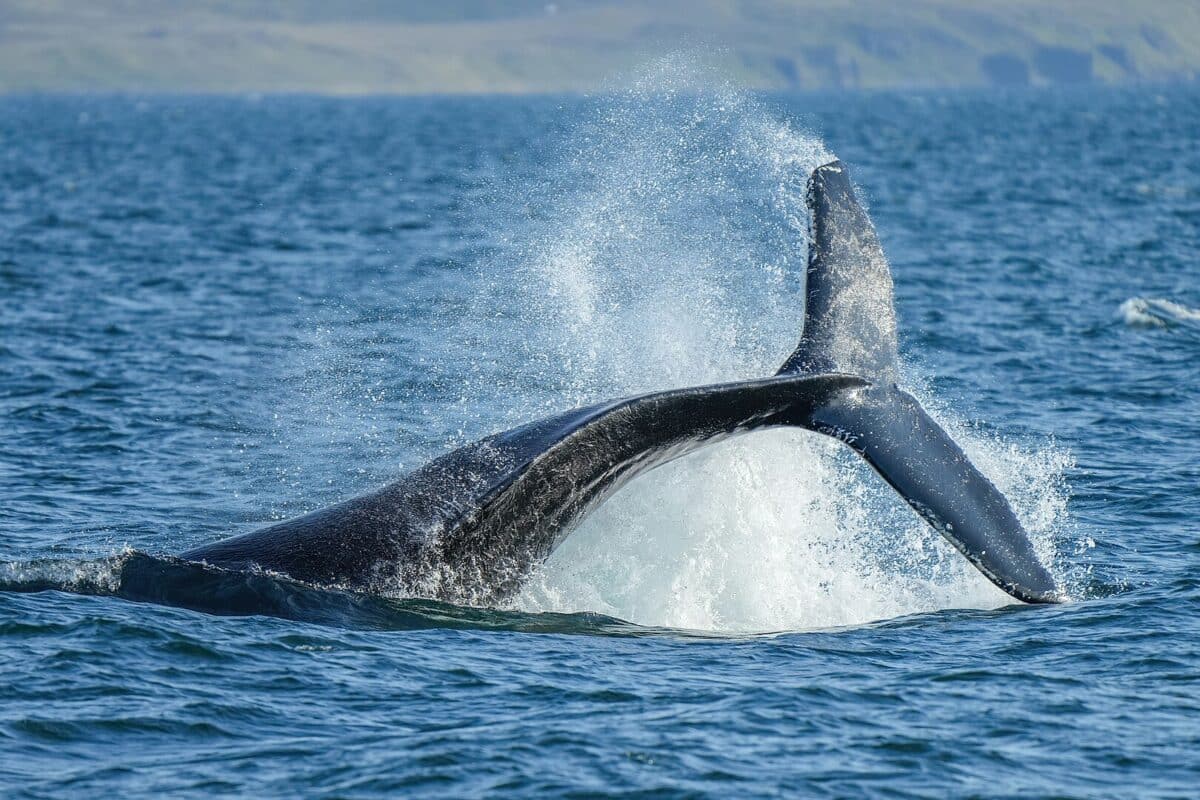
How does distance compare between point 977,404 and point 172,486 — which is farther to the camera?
point 977,404

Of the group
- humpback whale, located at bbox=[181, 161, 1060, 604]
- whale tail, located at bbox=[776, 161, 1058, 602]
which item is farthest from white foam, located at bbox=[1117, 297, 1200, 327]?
humpback whale, located at bbox=[181, 161, 1060, 604]

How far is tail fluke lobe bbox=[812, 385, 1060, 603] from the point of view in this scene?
12.7 meters

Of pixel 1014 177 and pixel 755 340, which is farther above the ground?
pixel 1014 177

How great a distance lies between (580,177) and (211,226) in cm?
1287

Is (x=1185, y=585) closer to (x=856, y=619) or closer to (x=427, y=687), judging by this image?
(x=856, y=619)

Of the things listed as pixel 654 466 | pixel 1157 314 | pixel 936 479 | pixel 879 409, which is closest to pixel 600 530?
pixel 654 466

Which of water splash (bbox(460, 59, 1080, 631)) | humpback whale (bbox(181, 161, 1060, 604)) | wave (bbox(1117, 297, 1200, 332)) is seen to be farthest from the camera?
wave (bbox(1117, 297, 1200, 332))

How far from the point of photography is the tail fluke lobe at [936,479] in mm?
12711

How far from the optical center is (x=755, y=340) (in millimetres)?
25000

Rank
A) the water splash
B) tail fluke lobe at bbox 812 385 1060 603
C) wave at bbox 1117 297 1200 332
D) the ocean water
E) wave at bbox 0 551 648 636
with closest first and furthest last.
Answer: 1. the ocean water
2. tail fluke lobe at bbox 812 385 1060 603
3. wave at bbox 0 551 648 636
4. the water splash
5. wave at bbox 1117 297 1200 332

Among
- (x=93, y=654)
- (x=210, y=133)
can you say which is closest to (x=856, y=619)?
(x=93, y=654)

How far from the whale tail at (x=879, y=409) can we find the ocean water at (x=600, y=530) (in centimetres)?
90

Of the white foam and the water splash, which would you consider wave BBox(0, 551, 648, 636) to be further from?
the white foam

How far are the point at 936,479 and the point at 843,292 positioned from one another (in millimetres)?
1824
